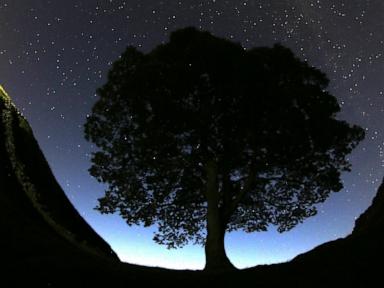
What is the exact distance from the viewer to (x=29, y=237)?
52.8 ft

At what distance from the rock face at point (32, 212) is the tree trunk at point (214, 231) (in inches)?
231

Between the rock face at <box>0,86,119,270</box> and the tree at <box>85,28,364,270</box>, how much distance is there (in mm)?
3945

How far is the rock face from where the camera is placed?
14.3 m

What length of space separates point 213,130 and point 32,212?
1193 centimetres

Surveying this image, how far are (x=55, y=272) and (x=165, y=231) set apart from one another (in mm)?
16281

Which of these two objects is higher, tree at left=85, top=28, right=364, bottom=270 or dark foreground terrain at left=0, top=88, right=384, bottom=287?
tree at left=85, top=28, right=364, bottom=270

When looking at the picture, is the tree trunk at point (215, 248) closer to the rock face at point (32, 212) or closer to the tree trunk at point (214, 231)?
the tree trunk at point (214, 231)

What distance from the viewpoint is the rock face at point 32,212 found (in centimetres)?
1434

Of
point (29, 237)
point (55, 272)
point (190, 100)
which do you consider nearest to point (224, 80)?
point (190, 100)

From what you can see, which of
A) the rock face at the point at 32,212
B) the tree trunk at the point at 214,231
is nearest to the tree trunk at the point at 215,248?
the tree trunk at the point at 214,231

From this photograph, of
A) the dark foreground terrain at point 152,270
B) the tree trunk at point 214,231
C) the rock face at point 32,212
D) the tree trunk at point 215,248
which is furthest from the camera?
the tree trunk at point 214,231

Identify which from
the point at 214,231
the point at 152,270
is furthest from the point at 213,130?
the point at 152,270

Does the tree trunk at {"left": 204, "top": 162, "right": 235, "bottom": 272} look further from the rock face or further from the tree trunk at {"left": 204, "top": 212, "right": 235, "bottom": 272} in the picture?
the rock face

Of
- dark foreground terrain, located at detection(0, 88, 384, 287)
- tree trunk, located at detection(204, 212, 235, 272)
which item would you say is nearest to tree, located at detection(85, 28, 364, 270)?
tree trunk, located at detection(204, 212, 235, 272)
